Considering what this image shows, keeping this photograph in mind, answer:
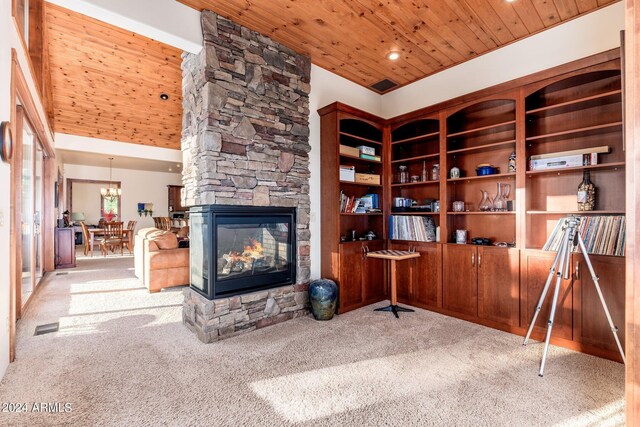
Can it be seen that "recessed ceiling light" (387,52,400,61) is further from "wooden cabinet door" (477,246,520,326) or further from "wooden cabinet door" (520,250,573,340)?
"wooden cabinet door" (520,250,573,340)

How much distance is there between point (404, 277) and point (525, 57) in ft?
9.32

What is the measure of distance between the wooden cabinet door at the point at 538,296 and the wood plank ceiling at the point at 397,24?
226cm

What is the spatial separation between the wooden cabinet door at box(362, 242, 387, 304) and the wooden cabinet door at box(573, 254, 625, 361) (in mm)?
2033

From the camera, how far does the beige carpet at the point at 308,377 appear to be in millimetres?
1815

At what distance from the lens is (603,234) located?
261cm

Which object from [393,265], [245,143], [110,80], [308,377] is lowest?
[308,377]

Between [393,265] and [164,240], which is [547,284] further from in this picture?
[164,240]

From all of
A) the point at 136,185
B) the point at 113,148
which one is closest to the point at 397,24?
the point at 113,148

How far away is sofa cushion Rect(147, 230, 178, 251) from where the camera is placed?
4875 mm

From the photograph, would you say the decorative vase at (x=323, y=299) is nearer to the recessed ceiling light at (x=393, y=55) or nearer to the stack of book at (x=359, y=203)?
the stack of book at (x=359, y=203)

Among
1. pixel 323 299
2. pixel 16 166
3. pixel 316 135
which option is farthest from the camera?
pixel 316 135

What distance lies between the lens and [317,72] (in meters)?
3.95

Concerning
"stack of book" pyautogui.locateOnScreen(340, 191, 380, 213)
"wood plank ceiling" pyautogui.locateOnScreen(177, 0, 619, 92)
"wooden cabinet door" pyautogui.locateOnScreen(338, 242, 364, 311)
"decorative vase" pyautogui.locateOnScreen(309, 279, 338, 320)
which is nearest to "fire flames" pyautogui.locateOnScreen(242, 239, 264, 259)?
"decorative vase" pyautogui.locateOnScreen(309, 279, 338, 320)

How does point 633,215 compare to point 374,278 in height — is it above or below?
above
